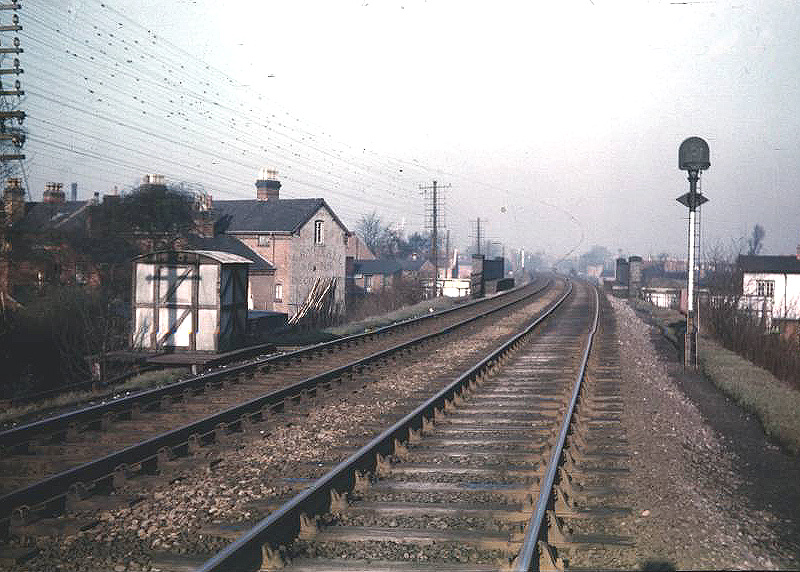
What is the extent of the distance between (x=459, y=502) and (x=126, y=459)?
3.47 metres

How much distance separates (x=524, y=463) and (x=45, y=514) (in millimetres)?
4488

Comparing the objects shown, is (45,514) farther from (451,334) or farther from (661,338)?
(661,338)

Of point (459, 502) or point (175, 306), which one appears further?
point (175, 306)

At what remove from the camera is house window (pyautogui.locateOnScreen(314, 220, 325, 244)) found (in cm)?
4781

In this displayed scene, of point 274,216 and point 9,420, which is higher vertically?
Answer: point 274,216

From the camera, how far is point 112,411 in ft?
31.2

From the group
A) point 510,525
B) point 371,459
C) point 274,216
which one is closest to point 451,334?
point 371,459

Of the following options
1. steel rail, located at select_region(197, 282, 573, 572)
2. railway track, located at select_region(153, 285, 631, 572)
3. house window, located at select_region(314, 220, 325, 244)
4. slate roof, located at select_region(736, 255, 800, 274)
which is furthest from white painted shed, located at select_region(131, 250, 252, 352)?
slate roof, located at select_region(736, 255, 800, 274)

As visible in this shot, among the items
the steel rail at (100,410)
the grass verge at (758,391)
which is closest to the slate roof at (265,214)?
the grass verge at (758,391)

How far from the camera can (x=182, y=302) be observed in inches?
609

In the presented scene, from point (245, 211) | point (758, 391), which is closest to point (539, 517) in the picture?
point (758, 391)

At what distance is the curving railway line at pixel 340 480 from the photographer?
496 cm

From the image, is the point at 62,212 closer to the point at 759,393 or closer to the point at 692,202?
the point at 692,202

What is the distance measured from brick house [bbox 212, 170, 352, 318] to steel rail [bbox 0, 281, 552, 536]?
33.3 metres
